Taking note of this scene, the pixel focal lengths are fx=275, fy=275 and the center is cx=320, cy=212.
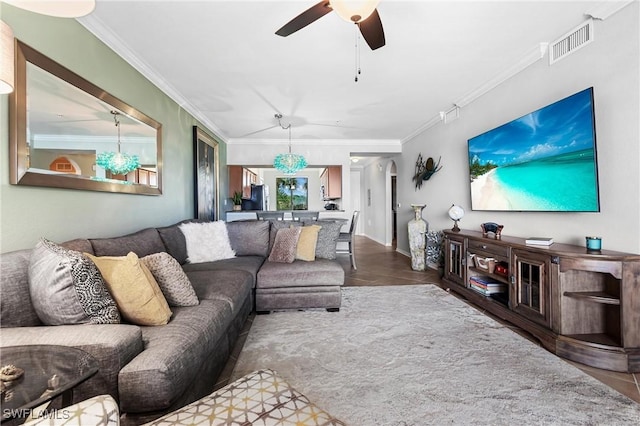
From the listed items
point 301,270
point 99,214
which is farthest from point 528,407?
point 99,214

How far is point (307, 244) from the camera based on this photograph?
10.3 feet

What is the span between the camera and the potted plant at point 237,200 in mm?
6027

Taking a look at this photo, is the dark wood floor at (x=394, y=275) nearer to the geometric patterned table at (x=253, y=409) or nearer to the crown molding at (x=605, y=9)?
the geometric patterned table at (x=253, y=409)

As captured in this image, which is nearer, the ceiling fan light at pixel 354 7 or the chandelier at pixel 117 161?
the ceiling fan light at pixel 354 7

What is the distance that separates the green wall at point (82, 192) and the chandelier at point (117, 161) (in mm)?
208

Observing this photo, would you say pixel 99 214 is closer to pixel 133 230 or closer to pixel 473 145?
pixel 133 230

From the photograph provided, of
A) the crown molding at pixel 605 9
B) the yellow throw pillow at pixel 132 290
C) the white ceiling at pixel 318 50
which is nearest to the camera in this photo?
the yellow throw pillow at pixel 132 290

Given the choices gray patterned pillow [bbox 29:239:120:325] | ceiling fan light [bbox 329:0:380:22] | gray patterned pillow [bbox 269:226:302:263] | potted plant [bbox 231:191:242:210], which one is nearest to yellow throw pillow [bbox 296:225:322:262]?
gray patterned pillow [bbox 269:226:302:263]

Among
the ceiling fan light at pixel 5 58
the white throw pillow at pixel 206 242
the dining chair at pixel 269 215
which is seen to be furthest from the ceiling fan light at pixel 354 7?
the dining chair at pixel 269 215

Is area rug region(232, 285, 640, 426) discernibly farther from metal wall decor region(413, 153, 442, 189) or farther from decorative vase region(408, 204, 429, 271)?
metal wall decor region(413, 153, 442, 189)

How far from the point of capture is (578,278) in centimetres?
199

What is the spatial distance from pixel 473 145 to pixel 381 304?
2248mm

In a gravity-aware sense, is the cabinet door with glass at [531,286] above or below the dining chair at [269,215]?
below

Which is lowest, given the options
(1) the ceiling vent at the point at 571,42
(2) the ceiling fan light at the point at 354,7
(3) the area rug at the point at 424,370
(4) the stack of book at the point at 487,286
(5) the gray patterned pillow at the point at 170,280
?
(3) the area rug at the point at 424,370
